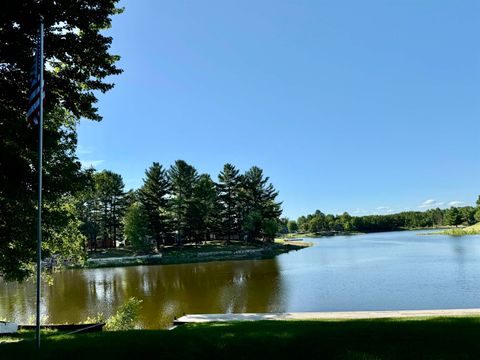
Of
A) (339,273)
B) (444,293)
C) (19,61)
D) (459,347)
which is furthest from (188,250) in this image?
(459,347)

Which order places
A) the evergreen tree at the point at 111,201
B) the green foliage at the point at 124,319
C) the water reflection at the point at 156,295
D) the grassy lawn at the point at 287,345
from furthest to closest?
the evergreen tree at the point at 111,201
the water reflection at the point at 156,295
the green foliage at the point at 124,319
the grassy lawn at the point at 287,345

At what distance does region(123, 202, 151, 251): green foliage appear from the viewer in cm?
5385

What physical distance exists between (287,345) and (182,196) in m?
56.8

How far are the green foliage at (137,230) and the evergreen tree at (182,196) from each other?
261 inches

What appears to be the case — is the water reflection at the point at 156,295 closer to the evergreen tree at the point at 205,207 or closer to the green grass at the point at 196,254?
the green grass at the point at 196,254

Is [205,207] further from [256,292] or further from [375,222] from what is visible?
[375,222]

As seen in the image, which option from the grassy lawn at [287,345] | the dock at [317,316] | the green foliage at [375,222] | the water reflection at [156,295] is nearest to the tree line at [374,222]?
the green foliage at [375,222]

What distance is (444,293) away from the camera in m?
19.9

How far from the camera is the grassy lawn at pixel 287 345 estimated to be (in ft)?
21.1

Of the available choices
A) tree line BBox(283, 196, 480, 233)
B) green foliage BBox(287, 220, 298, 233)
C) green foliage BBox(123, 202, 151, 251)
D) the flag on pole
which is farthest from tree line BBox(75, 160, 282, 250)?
green foliage BBox(287, 220, 298, 233)

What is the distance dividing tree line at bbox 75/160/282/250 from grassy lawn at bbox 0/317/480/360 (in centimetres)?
4825

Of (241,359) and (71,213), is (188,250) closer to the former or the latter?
(71,213)

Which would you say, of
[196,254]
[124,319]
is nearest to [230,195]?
[196,254]

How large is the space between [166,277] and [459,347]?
98.7ft
